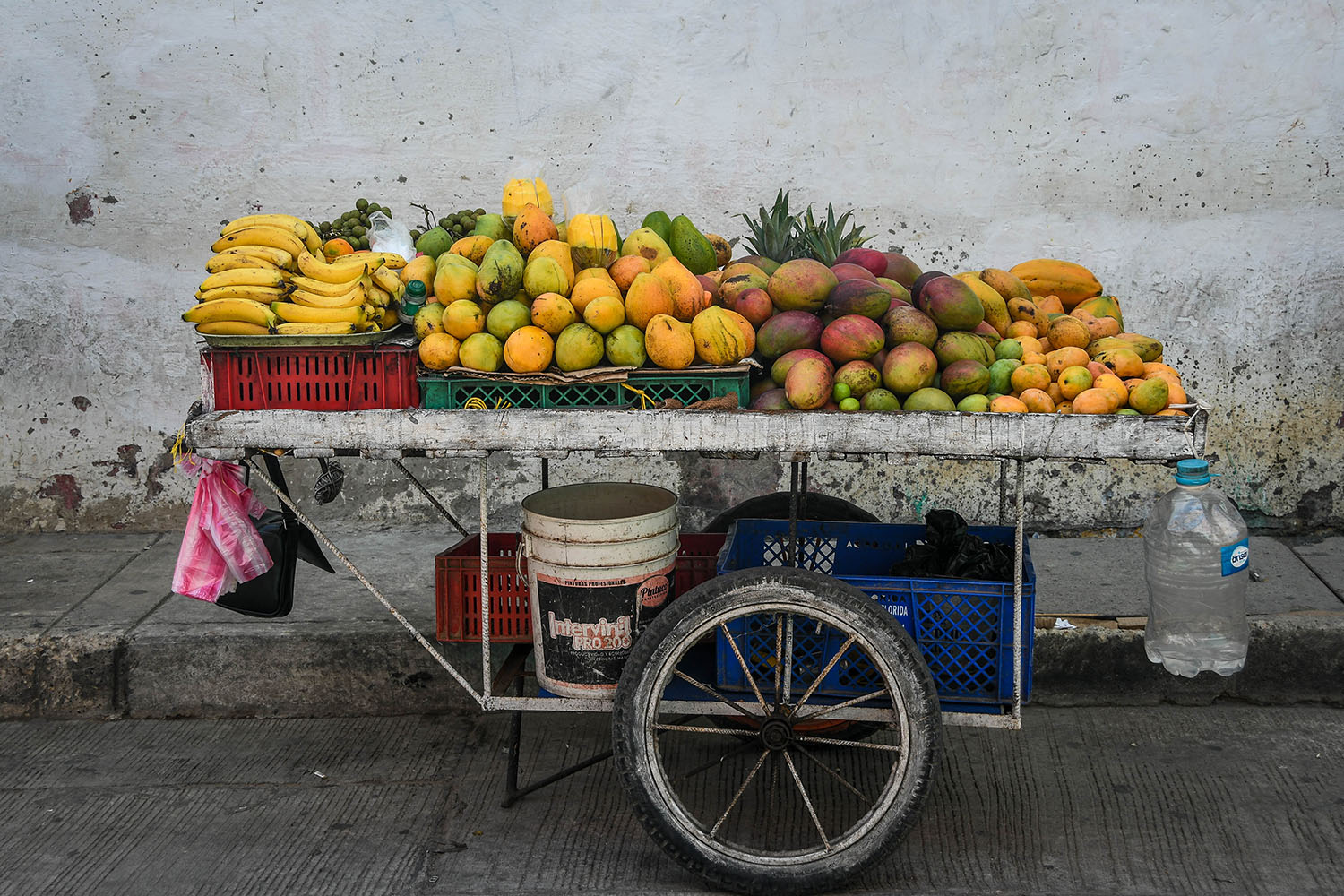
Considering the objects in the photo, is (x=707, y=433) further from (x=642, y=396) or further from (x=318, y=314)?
(x=318, y=314)

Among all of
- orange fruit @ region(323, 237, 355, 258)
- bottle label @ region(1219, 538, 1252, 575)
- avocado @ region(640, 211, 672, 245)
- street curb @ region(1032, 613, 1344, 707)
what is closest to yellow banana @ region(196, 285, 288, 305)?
orange fruit @ region(323, 237, 355, 258)

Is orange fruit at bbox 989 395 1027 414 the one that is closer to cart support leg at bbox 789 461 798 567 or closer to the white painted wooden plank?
the white painted wooden plank

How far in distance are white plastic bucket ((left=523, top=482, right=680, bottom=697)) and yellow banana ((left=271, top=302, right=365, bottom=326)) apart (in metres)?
0.65

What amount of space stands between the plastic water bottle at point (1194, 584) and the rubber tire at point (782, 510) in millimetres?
941

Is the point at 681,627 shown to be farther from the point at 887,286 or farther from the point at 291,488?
the point at 291,488

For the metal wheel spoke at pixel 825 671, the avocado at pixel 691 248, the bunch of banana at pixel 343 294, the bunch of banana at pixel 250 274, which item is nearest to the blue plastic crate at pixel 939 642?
the metal wheel spoke at pixel 825 671

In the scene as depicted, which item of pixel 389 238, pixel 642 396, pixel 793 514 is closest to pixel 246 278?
pixel 389 238

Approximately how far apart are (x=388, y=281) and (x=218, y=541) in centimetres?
81

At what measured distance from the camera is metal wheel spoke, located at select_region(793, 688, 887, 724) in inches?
96.8

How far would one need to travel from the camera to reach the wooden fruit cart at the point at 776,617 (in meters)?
2.38

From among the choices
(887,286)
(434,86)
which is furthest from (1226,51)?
(434,86)

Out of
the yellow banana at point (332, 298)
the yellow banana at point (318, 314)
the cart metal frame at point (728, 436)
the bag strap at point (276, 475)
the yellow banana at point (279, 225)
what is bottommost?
the bag strap at point (276, 475)

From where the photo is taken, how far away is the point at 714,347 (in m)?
2.58

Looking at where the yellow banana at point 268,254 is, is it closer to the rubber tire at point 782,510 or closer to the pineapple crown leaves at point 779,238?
the pineapple crown leaves at point 779,238
